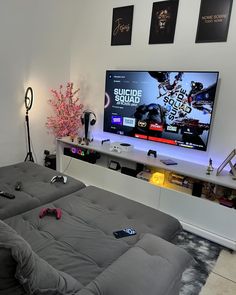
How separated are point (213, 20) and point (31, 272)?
99.9 inches

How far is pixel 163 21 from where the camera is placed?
2.58 m

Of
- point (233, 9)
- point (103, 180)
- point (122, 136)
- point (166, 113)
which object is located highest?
point (233, 9)

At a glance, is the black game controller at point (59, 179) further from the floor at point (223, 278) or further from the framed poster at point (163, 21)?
the framed poster at point (163, 21)

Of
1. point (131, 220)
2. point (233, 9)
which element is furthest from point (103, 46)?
point (131, 220)

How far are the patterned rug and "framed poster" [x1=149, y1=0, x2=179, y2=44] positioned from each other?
6.78ft

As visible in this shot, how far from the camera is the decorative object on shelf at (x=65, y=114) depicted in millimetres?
3191

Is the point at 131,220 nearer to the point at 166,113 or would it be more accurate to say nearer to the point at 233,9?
the point at 166,113

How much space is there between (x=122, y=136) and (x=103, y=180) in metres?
0.65

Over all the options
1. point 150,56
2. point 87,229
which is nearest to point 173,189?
point 87,229

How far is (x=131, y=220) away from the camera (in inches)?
64.0

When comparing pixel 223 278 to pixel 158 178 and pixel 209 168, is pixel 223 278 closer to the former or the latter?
pixel 209 168

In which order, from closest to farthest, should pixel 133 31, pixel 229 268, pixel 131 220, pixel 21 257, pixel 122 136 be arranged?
pixel 21 257 → pixel 131 220 → pixel 229 268 → pixel 133 31 → pixel 122 136

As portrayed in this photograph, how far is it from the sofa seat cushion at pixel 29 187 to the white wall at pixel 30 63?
2.41 feet

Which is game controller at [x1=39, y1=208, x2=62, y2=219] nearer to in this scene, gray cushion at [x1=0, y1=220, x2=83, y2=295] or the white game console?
gray cushion at [x1=0, y1=220, x2=83, y2=295]
